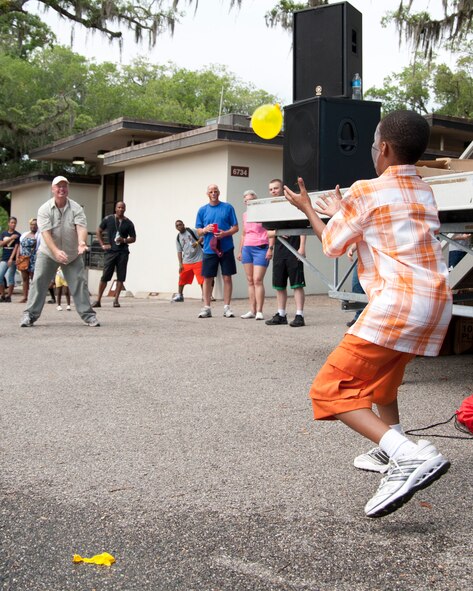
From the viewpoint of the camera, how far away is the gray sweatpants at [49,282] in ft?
35.6

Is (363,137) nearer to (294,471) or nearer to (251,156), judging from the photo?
(294,471)

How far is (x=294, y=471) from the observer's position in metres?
4.18

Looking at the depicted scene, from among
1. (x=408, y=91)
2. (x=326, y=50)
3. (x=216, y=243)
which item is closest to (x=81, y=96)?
(x=408, y=91)

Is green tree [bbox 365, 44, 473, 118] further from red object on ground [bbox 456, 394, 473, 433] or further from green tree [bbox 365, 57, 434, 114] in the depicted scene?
red object on ground [bbox 456, 394, 473, 433]

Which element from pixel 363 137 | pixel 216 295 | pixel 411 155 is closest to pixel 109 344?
pixel 363 137

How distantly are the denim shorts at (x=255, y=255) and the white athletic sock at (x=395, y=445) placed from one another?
8281mm

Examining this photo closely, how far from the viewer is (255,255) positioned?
38.5 feet

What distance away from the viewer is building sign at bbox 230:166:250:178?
17.5 m

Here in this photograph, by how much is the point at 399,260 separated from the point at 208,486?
1.42 m

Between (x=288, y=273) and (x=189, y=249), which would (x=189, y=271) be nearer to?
(x=189, y=249)

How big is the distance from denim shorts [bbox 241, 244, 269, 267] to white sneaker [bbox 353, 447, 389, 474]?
7590 millimetres

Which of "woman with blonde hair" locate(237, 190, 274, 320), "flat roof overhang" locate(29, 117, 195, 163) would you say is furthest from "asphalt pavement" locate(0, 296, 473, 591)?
"flat roof overhang" locate(29, 117, 195, 163)

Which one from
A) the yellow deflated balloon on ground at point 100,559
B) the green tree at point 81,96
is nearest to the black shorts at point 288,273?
the yellow deflated balloon on ground at point 100,559

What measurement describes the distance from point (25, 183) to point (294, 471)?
26.3m
